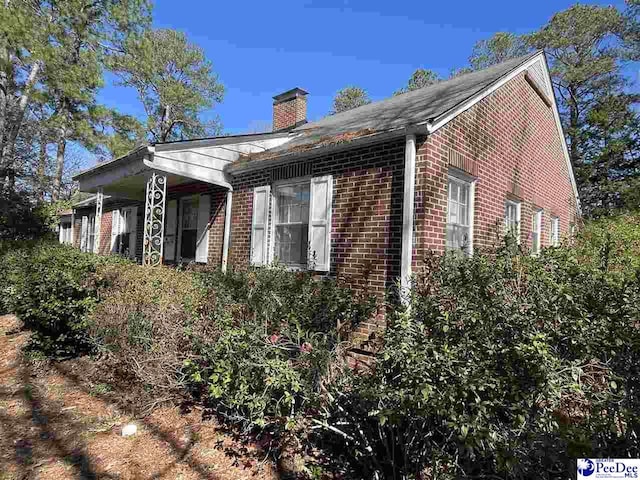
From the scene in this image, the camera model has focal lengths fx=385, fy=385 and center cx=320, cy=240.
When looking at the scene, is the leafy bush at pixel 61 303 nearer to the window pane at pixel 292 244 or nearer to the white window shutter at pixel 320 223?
the window pane at pixel 292 244

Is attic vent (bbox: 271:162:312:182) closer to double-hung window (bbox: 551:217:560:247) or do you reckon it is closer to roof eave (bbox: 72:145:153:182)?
roof eave (bbox: 72:145:153:182)

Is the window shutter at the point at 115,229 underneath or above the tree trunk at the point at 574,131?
underneath

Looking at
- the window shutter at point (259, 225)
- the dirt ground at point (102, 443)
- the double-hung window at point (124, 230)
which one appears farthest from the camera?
the double-hung window at point (124, 230)

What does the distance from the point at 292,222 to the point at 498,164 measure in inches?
167

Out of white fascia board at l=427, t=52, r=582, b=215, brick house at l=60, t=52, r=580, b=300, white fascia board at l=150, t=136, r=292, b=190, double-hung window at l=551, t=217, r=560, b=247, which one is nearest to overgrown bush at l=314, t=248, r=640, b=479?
brick house at l=60, t=52, r=580, b=300

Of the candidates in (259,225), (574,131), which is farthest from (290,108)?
(574,131)

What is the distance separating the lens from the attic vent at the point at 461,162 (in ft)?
20.1

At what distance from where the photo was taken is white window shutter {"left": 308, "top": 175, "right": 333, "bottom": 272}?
6656mm

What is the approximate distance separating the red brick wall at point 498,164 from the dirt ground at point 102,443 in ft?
11.3

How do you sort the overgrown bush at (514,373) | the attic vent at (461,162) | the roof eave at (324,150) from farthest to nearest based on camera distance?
the attic vent at (461,162), the roof eave at (324,150), the overgrown bush at (514,373)

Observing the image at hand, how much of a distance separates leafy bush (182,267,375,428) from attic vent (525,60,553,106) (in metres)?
7.16

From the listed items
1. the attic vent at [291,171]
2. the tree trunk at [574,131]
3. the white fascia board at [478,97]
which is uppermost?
the tree trunk at [574,131]

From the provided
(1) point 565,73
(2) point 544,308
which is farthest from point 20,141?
(1) point 565,73

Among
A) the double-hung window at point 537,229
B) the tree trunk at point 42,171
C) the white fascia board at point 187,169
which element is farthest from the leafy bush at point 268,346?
the tree trunk at point 42,171
